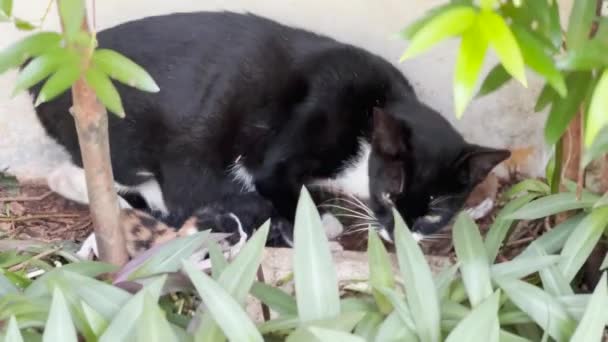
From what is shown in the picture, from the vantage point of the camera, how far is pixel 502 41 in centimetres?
61

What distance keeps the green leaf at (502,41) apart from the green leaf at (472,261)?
43 centimetres

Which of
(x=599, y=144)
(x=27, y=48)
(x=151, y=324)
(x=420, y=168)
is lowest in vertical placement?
(x=420, y=168)

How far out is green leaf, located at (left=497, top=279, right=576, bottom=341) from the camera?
91cm

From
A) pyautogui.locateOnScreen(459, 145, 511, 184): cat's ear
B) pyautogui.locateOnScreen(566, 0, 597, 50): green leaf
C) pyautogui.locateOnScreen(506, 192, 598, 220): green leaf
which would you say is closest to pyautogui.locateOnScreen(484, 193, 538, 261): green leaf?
pyautogui.locateOnScreen(506, 192, 598, 220): green leaf

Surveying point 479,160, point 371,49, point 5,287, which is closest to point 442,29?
point 5,287

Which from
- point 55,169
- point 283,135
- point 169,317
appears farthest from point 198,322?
point 55,169

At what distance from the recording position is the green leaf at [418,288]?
2.96 ft

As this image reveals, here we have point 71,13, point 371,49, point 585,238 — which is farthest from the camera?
point 371,49

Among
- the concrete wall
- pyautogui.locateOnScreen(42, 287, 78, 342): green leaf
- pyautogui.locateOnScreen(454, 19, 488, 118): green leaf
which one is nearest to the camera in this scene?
pyautogui.locateOnScreen(454, 19, 488, 118): green leaf

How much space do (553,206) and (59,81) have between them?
2.40 feet

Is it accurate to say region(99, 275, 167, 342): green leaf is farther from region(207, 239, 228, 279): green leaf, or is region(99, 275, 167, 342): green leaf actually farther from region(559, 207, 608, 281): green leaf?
region(559, 207, 608, 281): green leaf

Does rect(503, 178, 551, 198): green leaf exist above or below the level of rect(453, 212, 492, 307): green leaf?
below

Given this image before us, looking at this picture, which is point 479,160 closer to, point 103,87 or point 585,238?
point 585,238

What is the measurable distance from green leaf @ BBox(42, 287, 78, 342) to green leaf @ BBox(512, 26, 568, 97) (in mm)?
559
